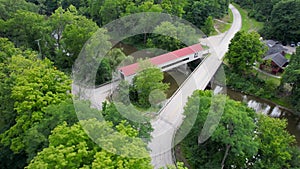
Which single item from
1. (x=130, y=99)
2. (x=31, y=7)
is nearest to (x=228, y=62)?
(x=130, y=99)

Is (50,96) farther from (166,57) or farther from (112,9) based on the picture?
(112,9)

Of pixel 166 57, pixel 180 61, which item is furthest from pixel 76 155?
pixel 180 61

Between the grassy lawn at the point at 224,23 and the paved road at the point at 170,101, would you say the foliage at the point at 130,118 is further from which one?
the grassy lawn at the point at 224,23

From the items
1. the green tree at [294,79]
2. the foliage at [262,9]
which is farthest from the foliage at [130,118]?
the foliage at [262,9]

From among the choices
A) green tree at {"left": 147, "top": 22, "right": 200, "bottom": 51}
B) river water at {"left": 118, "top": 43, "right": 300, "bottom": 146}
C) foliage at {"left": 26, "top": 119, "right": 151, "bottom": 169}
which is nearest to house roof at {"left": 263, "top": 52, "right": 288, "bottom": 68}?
river water at {"left": 118, "top": 43, "right": 300, "bottom": 146}

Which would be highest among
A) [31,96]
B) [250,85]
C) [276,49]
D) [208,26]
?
[208,26]

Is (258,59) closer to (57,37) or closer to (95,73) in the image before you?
(95,73)

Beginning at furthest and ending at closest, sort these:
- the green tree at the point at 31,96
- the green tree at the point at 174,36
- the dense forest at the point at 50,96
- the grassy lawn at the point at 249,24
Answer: the grassy lawn at the point at 249,24 → the green tree at the point at 174,36 → the green tree at the point at 31,96 → the dense forest at the point at 50,96
